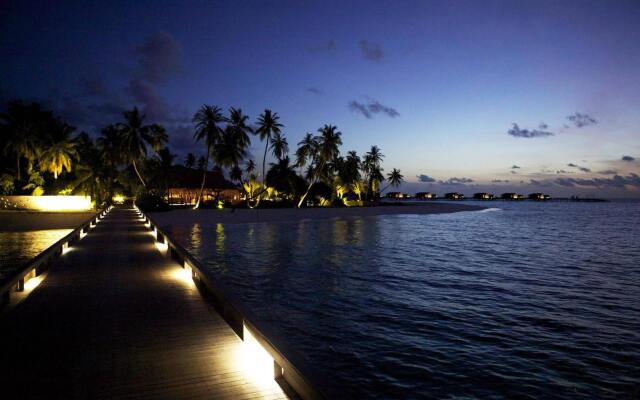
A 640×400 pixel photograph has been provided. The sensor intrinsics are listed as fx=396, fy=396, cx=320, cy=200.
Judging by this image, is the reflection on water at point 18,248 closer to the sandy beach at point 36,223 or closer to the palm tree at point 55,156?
the sandy beach at point 36,223

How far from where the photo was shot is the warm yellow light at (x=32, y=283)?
8.41m

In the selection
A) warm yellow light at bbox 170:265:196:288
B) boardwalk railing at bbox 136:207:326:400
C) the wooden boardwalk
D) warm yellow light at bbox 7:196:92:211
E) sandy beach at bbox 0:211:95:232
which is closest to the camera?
boardwalk railing at bbox 136:207:326:400

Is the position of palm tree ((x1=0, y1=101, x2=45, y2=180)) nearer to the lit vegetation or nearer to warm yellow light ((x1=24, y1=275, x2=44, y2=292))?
the lit vegetation

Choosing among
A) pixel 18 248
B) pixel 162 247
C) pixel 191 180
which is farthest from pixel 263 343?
pixel 191 180

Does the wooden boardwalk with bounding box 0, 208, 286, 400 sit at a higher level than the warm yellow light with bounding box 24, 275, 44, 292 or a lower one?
lower

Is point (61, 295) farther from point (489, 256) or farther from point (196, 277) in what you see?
point (489, 256)

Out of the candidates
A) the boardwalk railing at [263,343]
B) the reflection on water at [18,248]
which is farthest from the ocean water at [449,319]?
the reflection on water at [18,248]

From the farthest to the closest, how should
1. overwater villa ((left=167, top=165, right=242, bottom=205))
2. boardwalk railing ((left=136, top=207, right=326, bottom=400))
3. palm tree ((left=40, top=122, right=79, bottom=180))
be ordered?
overwater villa ((left=167, top=165, right=242, bottom=205)), palm tree ((left=40, top=122, right=79, bottom=180)), boardwalk railing ((left=136, top=207, right=326, bottom=400))

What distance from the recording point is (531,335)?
285 inches

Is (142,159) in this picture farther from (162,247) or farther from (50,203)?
(162,247)

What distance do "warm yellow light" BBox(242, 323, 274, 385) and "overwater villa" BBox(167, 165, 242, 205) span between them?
6543 centimetres

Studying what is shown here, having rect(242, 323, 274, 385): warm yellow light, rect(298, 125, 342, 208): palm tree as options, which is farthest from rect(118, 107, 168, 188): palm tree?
rect(242, 323, 274, 385): warm yellow light

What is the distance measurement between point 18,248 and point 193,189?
57.0m

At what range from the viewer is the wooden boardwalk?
402cm
